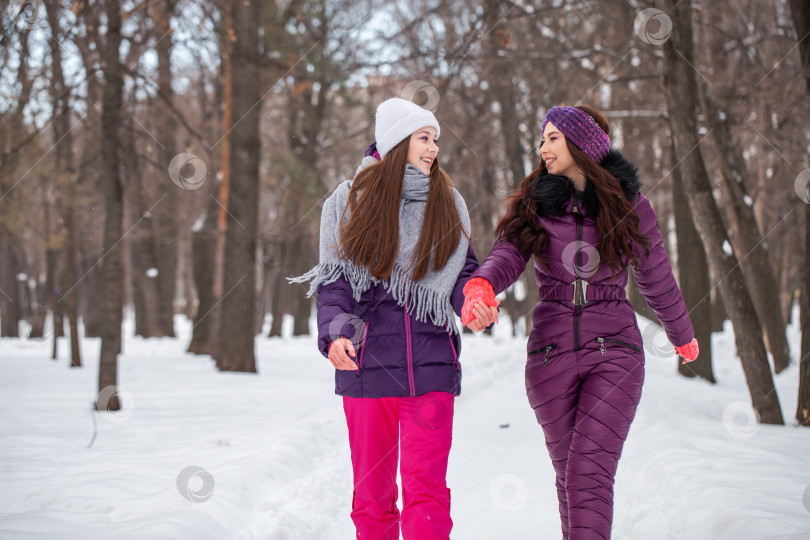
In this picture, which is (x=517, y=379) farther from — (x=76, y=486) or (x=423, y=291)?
(x=423, y=291)

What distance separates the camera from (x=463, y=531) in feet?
13.5

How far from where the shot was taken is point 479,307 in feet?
8.80

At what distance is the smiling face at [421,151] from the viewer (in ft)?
10.2

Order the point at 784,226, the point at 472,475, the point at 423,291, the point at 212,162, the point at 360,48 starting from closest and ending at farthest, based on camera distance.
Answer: the point at 423,291 → the point at 472,475 → the point at 212,162 → the point at 360,48 → the point at 784,226

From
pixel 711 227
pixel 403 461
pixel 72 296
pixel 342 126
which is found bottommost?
pixel 403 461

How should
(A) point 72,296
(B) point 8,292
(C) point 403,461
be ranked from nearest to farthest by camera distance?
(C) point 403,461, (A) point 72,296, (B) point 8,292

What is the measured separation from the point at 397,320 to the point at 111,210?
601 cm

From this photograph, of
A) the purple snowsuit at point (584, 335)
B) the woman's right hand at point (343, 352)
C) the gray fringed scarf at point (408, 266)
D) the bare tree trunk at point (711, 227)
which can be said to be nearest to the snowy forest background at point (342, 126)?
the bare tree trunk at point (711, 227)

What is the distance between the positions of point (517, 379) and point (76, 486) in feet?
23.3

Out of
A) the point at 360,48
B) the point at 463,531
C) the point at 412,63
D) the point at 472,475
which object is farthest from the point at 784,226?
the point at 463,531

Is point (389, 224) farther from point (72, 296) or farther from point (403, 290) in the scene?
point (72, 296)

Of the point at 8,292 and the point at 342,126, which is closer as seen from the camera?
the point at 342,126

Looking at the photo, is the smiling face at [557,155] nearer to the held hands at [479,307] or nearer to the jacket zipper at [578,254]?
the jacket zipper at [578,254]

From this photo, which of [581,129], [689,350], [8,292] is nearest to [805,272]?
[689,350]
